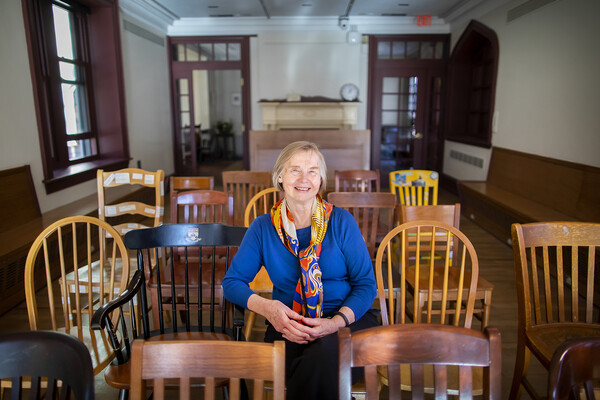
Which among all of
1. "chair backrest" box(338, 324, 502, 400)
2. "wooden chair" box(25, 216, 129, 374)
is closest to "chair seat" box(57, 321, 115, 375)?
"wooden chair" box(25, 216, 129, 374)

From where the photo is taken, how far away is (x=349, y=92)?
24.8 feet

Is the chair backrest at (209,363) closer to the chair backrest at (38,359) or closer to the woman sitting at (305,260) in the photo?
the chair backrest at (38,359)

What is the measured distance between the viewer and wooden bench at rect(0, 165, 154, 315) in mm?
2986

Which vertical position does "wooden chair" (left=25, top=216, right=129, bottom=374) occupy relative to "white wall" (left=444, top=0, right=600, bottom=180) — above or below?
below

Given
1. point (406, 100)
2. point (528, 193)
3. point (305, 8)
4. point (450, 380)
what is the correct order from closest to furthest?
point (450, 380)
point (528, 193)
point (305, 8)
point (406, 100)

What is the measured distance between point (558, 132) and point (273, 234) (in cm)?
394

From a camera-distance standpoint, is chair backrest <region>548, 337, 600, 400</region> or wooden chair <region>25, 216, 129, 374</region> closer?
chair backrest <region>548, 337, 600, 400</region>

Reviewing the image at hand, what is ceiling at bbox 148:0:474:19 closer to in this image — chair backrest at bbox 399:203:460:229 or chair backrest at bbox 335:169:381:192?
chair backrest at bbox 335:169:381:192

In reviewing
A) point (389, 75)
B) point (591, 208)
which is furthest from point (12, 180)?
point (389, 75)

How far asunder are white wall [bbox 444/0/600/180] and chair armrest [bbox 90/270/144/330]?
3951 mm

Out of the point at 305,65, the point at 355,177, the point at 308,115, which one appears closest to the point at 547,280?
the point at 355,177

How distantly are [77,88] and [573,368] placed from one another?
5643mm

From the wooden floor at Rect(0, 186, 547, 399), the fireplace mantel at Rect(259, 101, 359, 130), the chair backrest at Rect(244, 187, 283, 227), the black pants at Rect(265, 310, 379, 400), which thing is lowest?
the wooden floor at Rect(0, 186, 547, 399)

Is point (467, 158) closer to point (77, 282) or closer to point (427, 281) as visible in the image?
point (427, 281)
